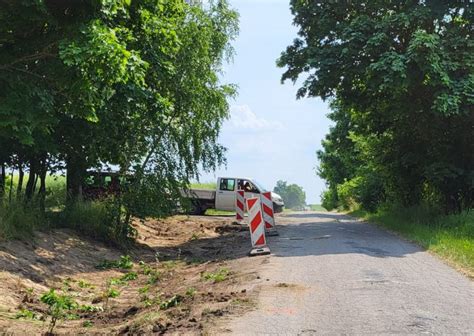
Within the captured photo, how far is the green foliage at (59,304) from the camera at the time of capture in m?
7.68

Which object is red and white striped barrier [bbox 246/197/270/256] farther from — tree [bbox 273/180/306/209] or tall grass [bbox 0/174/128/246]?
tree [bbox 273/180/306/209]

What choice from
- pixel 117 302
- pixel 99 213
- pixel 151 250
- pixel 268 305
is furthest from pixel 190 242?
pixel 268 305

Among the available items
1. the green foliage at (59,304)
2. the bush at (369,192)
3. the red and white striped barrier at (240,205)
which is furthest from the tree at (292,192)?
the green foliage at (59,304)

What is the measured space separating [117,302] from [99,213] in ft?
20.4

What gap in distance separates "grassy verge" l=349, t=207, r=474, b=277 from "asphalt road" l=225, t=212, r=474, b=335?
1.19ft

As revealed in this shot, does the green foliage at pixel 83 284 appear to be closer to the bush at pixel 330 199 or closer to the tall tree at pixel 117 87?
the tall tree at pixel 117 87

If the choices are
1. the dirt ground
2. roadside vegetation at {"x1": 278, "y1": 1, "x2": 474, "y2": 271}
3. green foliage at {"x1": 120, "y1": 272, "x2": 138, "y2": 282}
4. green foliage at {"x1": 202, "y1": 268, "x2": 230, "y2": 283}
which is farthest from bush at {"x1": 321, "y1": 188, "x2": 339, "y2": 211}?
green foliage at {"x1": 202, "y1": 268, "x2": 230, "y2": 283}

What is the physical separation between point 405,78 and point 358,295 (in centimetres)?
907

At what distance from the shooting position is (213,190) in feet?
98.7

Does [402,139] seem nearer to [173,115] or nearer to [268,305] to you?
[173,115]

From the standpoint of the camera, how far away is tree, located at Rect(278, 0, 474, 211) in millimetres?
14953

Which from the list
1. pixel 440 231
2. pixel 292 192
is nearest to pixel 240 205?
pixel 440 231

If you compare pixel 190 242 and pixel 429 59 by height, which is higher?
pixel 429 59

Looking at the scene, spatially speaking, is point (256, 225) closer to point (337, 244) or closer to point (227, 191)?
point (337, 244)
